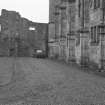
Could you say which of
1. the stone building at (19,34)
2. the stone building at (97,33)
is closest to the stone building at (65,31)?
the stone building at (97,33)

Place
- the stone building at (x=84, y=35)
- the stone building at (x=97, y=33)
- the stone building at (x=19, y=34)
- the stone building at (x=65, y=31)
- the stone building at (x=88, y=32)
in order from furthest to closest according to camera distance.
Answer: the stone building at (x=19, y=34) → the stone building at (x=65, y=31) → the stone building at (x=84, y=35) → the stone building at (x=88, y=32) → the stone building at (x=97, y=33)

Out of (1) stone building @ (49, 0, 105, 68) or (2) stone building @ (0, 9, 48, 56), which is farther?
(2) stone building @ (0, 9, 48, 56)

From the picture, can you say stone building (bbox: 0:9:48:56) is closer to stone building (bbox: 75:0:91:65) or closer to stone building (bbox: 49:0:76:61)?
stone building (bbox: 49:0:76:61)

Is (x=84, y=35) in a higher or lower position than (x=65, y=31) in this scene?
lower

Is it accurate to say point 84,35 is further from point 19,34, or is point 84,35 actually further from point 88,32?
point 19,34

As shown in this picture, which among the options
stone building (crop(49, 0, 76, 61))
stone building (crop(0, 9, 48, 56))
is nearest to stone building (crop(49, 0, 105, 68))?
stone building (crop(49, 0, 76, 61))

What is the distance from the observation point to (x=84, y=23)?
14.0m

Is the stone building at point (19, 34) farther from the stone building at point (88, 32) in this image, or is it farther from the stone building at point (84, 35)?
the stone building at point (84, 35)

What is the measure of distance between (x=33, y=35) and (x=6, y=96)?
30999 millimetres

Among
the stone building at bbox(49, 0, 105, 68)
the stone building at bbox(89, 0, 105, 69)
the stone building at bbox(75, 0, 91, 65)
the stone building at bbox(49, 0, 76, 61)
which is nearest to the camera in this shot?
the stone building at bbox(89, 0, 105, 69)

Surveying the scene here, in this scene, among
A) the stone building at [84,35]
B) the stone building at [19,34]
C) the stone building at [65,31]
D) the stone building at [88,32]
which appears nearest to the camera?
the stone building at [88,32]

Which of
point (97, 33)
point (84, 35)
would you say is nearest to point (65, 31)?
point (84, 35)

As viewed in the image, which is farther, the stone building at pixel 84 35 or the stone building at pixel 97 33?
the stone building at pixel 84 35

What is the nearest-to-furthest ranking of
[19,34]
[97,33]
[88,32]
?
[97,33] → [88,32] → [19,34]
